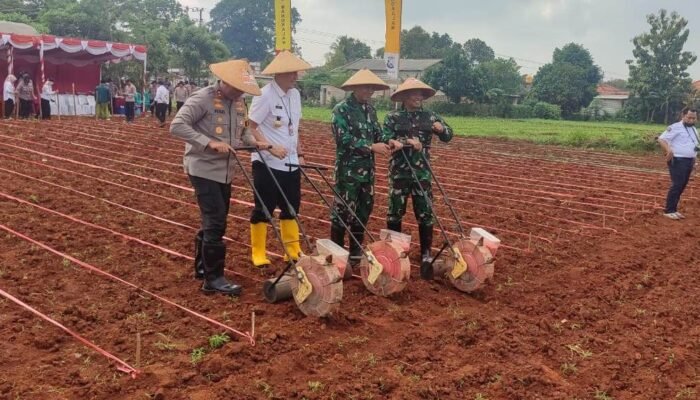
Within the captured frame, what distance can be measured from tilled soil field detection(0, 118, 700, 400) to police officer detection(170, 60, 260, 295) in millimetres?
275

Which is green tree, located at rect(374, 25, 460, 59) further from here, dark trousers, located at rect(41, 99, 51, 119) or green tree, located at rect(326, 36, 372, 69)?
dark trousers, located at rect(41, 99, 51, 119)

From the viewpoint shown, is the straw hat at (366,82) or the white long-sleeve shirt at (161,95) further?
the white long-sleeve shirt at (161,95)

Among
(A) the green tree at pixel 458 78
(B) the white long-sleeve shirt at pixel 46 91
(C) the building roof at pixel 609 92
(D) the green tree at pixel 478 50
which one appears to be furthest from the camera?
(D) the green tree at pixel 478 50

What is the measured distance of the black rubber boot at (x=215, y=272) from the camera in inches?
181

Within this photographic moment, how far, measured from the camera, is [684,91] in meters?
51.9

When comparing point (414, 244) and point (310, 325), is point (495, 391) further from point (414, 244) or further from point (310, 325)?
point (414, 244)

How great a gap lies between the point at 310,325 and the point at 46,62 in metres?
21.6

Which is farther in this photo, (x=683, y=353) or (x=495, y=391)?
(x=683, y=353)

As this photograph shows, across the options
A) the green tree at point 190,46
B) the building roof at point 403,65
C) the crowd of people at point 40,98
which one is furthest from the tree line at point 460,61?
the crowd of people at point 40,98

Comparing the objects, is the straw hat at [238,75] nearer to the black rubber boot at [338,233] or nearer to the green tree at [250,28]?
the black rubber boot at [338,233]

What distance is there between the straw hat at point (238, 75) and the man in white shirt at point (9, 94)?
16.6 metres

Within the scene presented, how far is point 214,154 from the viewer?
4.57 m

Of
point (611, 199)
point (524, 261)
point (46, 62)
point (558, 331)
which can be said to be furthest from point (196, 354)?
point (46, 62)

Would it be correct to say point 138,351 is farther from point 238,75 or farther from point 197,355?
point 238,75
